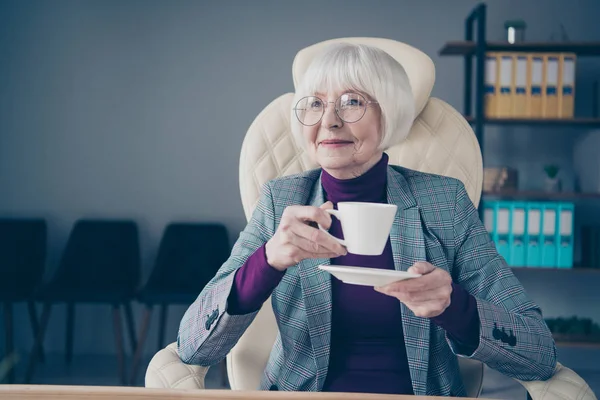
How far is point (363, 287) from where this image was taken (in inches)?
48.4

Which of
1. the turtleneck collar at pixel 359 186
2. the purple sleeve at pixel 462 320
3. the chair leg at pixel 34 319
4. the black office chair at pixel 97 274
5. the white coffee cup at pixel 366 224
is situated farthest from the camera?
the chair leg at pixel 34 319

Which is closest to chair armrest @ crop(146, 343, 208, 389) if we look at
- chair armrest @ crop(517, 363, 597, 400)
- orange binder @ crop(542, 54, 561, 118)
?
chair armrest @ crop(517, 363, 597, 400)

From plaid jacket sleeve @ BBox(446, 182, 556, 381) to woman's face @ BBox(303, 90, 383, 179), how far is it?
0.24 metres

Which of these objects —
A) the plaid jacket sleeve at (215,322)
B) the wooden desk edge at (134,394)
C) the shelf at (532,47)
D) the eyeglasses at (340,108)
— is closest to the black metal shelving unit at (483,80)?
the shelf at (532,47)

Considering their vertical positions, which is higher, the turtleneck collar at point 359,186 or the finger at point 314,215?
the turtleneck collar at point 359,186

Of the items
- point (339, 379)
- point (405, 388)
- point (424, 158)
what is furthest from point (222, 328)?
point (424, 158)

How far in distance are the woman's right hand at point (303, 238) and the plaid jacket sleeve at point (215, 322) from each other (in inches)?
6.9

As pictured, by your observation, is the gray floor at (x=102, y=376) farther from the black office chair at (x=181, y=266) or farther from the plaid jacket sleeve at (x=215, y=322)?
the plaid jacket sleeve at (x=215, y=322)

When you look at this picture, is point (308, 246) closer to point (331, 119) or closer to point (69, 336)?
point (331, 119)

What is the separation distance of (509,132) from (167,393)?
3414mm

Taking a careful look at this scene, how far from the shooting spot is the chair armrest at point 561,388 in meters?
1.07

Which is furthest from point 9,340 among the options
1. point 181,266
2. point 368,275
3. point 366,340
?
point 368,275

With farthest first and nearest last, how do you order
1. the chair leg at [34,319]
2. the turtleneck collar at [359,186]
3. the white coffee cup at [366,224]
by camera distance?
the chair leg at [34,319] → the turtleneck collar at [359,186] → the white coffee cup at [366,224]

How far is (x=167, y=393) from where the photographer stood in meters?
0.76
